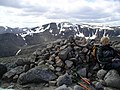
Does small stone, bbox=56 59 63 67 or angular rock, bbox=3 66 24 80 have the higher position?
small stone, bbox=56 59 63 67

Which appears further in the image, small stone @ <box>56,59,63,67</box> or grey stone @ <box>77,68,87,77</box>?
small stone @ <box>56,59,63,67</box>

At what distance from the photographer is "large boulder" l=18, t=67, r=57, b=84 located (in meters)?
13.9

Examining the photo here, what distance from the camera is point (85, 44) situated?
16297 millimetres

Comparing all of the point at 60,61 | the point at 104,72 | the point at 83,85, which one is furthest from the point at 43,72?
the point at 104,72

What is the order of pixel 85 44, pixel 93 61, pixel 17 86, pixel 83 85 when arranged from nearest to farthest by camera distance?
pixel 83 85
pixel 17 86
pixel 93 61
pixel 85 44

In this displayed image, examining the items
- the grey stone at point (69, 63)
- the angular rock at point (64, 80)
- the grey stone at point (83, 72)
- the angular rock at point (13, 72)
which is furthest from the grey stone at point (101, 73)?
the angular rock at point (13, 72)

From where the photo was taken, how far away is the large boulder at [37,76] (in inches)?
546

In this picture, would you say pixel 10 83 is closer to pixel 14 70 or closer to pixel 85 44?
pixel 14 70

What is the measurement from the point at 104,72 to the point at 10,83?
5.57m

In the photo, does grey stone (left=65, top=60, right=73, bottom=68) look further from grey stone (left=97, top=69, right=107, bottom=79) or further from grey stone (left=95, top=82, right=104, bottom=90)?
grey stone (left=95, top=82, right=104, bottom=90)

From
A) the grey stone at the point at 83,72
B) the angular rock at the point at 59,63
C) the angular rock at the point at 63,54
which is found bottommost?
the grey stone at the point at 83,72

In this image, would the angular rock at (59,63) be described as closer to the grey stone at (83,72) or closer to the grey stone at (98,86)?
the grey stone at (83,72)

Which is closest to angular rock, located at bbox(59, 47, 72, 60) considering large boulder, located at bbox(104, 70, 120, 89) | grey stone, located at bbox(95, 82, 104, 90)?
large boulder, located at bbox(104, 70, 120, 89)

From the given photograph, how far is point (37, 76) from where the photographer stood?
45.6ft
